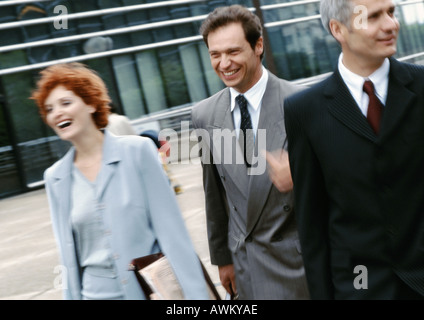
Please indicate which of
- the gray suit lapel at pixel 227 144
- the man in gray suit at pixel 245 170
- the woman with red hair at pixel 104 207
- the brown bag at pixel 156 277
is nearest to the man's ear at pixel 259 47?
the man in gray suit at pixel 245 170

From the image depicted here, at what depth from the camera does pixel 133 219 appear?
288cm

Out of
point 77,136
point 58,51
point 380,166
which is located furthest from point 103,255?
point 58,51

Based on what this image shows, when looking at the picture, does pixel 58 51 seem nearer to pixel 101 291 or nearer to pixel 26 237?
pixel 26 237

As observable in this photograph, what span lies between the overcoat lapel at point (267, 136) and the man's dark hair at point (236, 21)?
0.87ft

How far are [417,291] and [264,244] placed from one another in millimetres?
914

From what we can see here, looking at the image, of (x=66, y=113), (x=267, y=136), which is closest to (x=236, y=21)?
(x=267, y=136)

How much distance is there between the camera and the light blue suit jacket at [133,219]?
2.85 metres

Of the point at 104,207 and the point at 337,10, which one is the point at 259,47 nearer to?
the point at 337,10

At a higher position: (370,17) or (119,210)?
(370,17)

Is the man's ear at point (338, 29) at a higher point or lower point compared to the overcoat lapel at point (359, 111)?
higher

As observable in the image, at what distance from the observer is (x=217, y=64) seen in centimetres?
313

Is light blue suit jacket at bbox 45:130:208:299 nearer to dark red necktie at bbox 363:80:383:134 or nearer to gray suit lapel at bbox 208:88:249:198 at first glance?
gray suit lapel at bbox 208:88:249:198

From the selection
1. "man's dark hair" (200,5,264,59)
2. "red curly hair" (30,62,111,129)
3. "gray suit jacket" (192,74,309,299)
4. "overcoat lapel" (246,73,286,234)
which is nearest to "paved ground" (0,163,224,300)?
"red curly hair" (30,62,111,129)

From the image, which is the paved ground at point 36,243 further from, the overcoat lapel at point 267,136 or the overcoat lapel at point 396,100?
the overcoat lapel at point 396,100
